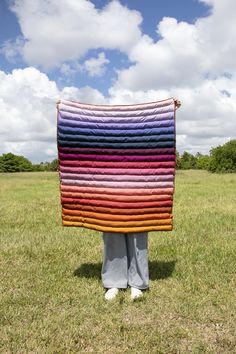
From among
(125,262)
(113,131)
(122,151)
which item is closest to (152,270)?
(125,262)

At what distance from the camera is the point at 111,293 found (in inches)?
209

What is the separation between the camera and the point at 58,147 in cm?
540

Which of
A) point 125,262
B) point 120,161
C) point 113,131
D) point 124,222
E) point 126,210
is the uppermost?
point 113,131

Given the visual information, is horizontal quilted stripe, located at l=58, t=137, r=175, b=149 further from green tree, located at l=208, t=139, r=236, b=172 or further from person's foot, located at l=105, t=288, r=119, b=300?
green tree, located at l=208, t=139, r=236, b=172

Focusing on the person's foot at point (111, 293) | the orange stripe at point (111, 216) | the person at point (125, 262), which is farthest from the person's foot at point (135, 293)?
the orange stripe at point (111, 216)

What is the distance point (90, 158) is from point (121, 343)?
7.02 ft

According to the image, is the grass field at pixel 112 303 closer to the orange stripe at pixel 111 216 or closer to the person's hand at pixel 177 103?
the orange stripe at pixel 111 216

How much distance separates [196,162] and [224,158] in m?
25.3

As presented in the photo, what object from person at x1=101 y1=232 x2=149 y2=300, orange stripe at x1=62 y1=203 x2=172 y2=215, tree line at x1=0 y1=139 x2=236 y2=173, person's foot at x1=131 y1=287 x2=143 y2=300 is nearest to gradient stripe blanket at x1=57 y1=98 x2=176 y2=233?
orange stripe at x1=62 y1=203 x2=172 y2=215

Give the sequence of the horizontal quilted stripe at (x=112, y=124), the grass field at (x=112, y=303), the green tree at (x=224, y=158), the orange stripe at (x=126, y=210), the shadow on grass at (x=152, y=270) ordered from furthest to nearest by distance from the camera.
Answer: the green tree at (x=224, y=158) → the shadow on grass at (x=152, y=270) → the orange stripe at (x=126, y=210) → the horizontal quilted stripe at (x=112, y=124) → the grass field at (x=112, y=303)

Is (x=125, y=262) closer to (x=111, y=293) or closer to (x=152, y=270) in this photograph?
(x=111, y=293)

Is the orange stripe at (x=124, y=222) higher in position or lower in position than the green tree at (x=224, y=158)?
lower

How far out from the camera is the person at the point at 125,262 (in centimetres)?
537

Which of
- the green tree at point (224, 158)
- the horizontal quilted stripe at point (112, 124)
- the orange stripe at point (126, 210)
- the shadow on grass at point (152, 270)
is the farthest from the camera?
the green tree at point (224, 158)
